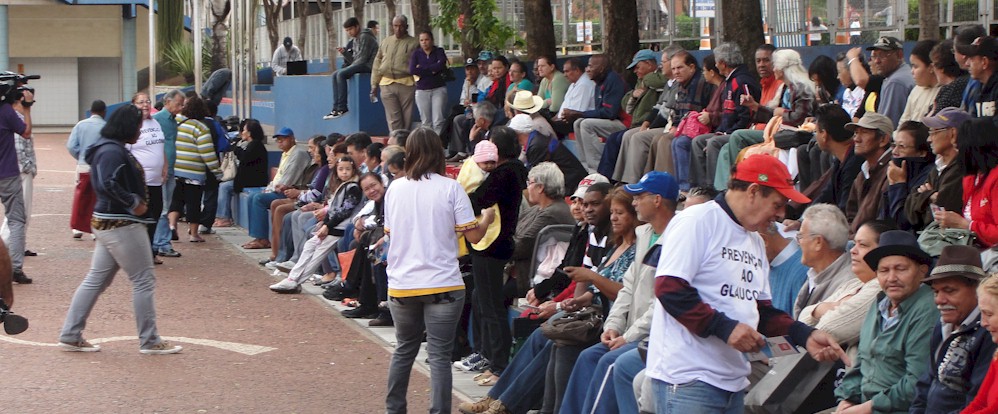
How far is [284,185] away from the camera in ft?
50.5

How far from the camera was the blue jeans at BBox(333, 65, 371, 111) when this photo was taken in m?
21.5

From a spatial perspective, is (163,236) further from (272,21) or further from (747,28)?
(272,21)

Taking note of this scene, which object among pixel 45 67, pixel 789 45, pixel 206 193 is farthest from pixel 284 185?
pixel 45 67

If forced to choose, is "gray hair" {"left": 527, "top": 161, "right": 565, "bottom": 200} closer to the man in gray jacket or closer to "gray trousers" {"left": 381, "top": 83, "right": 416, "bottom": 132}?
"gray trousers" {"left": 381, "top": 83, "right": 416, "bottom": 132}

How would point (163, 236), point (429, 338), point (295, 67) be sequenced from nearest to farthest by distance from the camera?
point (429, 338), point (163, 236), point (295, 67)

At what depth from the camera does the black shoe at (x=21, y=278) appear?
12789mm

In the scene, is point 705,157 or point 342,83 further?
point 342,83

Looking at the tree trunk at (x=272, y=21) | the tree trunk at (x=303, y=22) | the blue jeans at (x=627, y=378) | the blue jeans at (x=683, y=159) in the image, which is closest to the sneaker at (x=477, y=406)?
the blue jeans at (x=627, y=378)

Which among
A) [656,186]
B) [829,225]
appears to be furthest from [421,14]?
[829,225]

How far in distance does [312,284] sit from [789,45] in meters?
7.03

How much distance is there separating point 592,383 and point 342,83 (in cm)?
1553

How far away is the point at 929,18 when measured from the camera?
524 inches

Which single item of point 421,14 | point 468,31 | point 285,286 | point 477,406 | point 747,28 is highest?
point 421,14

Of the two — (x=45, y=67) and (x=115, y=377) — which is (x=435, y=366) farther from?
(x=45, y=67)
